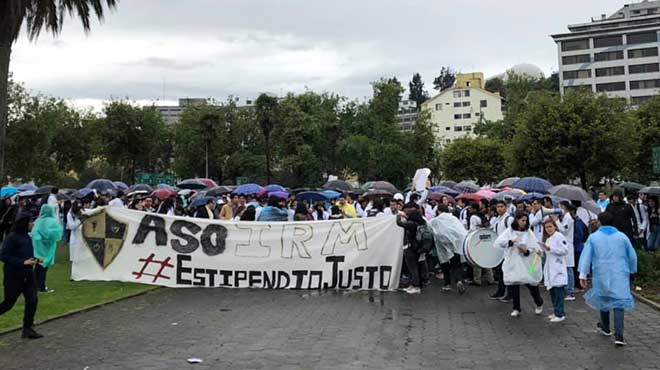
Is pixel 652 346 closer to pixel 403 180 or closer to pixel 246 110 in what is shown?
pixel 403 180

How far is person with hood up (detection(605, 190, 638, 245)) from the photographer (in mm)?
13359

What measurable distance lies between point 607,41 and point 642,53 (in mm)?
5585

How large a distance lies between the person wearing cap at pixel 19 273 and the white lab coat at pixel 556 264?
7.66 metres

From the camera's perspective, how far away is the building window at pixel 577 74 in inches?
3878

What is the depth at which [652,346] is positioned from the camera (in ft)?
25.8

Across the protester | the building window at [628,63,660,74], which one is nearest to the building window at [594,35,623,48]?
the building window at [628,63,660,74]

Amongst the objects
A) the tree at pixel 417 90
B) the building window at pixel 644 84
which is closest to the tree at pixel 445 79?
the tree at pixel 417 90

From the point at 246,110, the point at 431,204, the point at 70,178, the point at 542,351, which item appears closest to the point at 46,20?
the point at 431,204

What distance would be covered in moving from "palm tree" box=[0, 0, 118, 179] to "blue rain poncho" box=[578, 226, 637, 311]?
13995mm

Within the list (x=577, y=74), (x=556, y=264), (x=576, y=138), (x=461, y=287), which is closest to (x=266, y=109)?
(x=576, y=138)

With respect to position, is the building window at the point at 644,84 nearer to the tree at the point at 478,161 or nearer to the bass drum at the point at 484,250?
the tree at the point at 478,161

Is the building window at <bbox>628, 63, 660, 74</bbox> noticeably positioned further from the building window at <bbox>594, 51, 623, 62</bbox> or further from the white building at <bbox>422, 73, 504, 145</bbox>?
the white building at <bbox>422, 73, 504, 145</bbox>

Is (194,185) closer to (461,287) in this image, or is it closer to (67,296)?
(67,296)

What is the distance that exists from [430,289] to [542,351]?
5.23 metres
